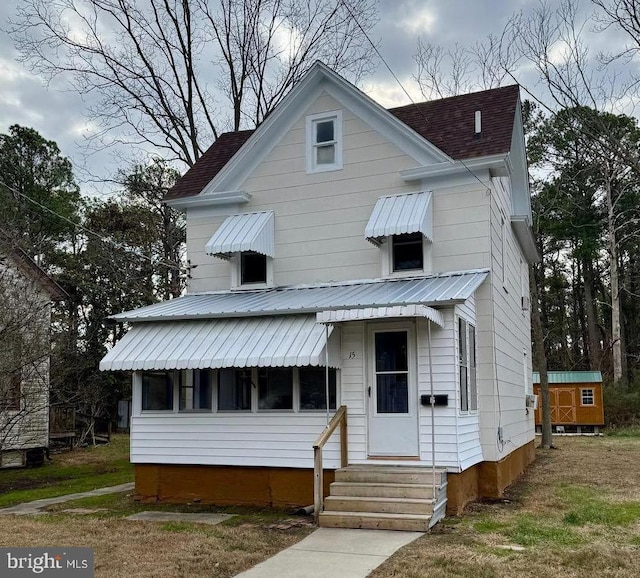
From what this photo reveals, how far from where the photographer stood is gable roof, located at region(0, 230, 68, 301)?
15.3 m

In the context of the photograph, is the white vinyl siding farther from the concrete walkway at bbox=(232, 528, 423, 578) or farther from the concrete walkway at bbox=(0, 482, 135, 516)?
the concrete walkway at bbox=(0, 482, 135, 516)

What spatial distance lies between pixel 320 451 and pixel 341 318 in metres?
1.96

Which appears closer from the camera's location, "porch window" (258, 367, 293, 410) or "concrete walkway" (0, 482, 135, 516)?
"concrete walkway" (0, 482, 135, 516)

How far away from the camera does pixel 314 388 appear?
11422 mm

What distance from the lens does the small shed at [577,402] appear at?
1141 inches

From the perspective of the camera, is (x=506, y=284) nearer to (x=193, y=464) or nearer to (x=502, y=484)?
(x=502, y=484)

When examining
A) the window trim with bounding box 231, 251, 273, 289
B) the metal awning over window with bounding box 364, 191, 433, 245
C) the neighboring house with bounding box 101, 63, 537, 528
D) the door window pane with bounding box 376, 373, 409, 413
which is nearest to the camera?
the neighboring house with bounding box 101, 63, 537, 528

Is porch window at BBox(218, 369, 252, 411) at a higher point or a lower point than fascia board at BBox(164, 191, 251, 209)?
lower

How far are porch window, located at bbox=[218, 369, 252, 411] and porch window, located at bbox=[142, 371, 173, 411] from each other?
0.98 m

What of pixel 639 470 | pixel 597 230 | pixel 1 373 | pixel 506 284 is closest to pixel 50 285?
pixel 1 373

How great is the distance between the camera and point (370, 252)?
1297cm

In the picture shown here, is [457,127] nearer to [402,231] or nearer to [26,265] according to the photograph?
[402,231]

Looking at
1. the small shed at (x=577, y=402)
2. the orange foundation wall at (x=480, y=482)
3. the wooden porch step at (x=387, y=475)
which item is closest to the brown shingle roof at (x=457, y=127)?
the orange foundation wall at (x=480, y=482)

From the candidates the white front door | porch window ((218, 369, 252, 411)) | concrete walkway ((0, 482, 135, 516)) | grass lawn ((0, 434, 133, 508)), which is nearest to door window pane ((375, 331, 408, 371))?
the white front door
